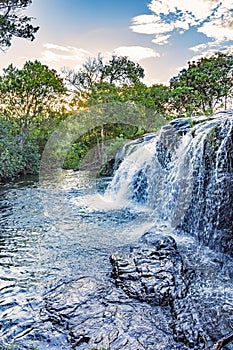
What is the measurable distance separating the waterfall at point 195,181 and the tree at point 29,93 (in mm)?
9889

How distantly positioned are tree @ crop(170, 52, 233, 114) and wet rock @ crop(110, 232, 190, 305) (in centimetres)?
1176

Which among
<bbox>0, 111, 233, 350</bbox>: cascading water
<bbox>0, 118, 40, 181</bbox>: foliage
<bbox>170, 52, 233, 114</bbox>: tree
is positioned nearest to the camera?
<bbox>0, 111, 233, 350</bbox>: cascading water

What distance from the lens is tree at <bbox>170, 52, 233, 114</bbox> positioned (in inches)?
582

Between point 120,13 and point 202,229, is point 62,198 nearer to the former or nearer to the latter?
point 202,229

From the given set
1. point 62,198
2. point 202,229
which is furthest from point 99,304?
point 62,198

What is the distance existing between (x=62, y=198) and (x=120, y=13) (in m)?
6.05

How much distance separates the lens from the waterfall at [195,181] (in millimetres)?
4434

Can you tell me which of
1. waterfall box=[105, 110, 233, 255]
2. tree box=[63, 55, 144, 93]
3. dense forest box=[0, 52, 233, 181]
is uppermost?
tree box=[63, 55, 144, 93]

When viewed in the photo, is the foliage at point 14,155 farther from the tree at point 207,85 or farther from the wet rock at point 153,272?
the wet rock at point 153,272

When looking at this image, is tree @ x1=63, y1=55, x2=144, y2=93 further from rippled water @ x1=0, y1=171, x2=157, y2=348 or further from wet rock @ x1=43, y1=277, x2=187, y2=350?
wet rock @ x1=43, y1=277, x2=187, y2=350

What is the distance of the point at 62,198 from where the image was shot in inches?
342

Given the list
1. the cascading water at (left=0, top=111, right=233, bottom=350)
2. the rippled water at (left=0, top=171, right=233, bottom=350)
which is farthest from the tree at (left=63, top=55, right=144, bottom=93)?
the cascading water at (left=0, top=111, right=233, bottom=350)

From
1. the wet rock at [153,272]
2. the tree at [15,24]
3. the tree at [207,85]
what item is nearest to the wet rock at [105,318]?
the wet rock at [153,272]

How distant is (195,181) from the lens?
5148mm
